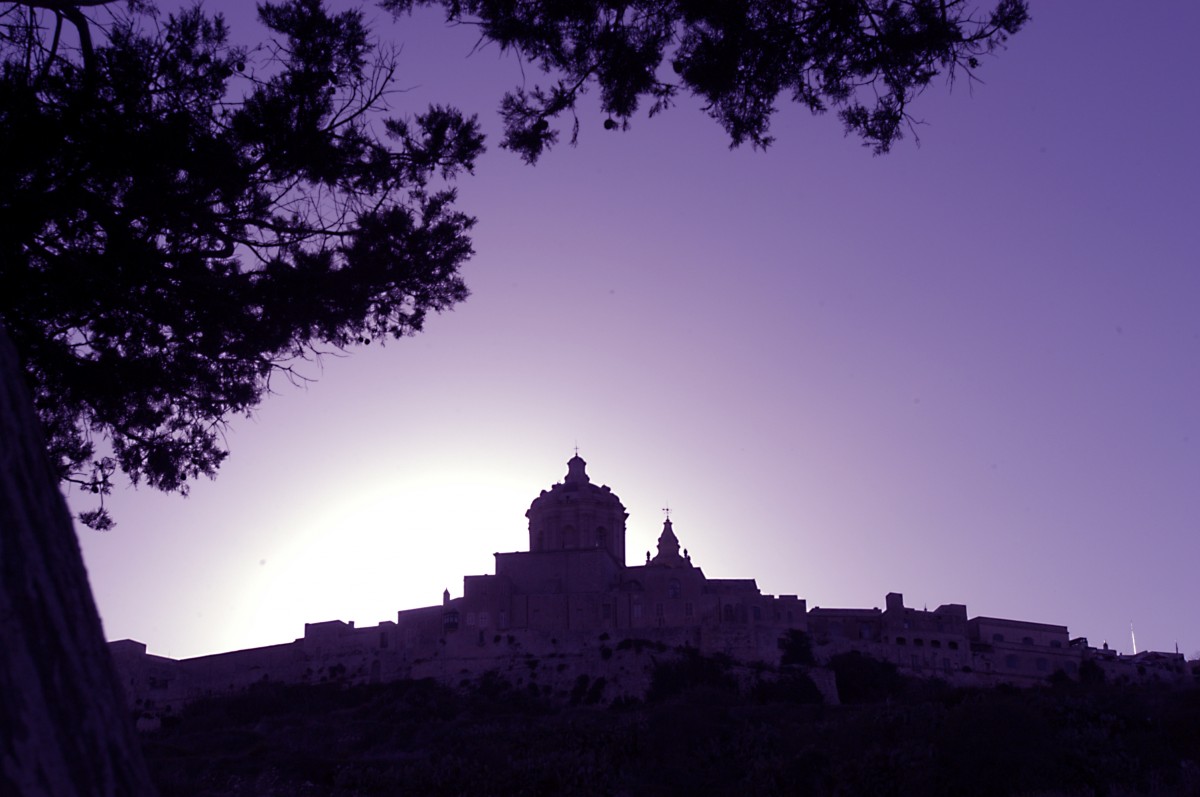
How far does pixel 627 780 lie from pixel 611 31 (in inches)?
867

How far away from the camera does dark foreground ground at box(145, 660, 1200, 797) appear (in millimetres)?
24141

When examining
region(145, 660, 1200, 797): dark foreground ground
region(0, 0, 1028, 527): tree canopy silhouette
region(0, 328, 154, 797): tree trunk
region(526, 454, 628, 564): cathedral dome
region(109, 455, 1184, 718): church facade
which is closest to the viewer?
region(0, 328, 154, 797): tree trunk

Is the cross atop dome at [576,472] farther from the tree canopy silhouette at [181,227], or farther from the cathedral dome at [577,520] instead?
the tree canopy silhouette at [181,227]

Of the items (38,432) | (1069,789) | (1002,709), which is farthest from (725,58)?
(1002,709)

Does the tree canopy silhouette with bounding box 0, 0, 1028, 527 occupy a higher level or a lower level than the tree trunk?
higher

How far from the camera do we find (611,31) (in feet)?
23.9

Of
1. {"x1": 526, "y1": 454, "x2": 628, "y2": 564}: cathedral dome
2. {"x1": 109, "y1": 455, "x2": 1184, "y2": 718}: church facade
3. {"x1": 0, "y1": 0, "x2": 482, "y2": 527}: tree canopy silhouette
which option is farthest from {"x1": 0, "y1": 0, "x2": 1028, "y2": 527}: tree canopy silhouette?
{"x1": 526, "y1": 454, "x2": 628, "y2": 564}: cathedral dome

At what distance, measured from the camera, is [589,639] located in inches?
1756

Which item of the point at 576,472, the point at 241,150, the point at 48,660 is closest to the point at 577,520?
the point at 576,472

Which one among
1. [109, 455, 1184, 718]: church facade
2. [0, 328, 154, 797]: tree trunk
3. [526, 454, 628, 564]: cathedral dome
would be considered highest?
[526, 454, 628, 564]: cathedral dome

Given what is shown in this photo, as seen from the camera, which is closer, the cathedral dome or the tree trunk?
the tree trunk

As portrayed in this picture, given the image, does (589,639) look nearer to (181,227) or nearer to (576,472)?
(576,472)

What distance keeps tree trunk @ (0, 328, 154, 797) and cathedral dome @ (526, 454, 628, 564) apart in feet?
163

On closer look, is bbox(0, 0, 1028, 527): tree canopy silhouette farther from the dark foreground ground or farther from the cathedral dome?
the cathedral dome
